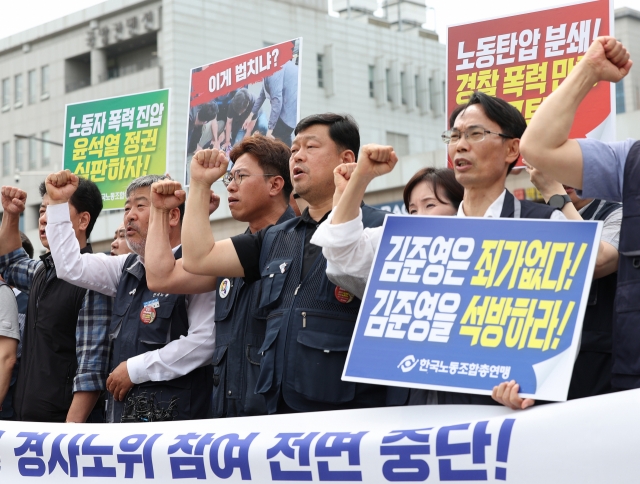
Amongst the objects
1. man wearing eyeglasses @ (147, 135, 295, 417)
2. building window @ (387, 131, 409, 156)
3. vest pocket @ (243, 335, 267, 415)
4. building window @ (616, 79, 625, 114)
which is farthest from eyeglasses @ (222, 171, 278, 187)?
building window @ (387, 131, 409, 156)

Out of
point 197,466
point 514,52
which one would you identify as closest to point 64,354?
point 197,466

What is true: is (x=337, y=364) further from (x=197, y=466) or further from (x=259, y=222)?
(x=259, y=222)

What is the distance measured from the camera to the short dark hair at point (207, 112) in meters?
6.76

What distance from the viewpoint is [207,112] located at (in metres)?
6.83

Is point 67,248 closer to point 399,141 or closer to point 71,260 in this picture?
point 71,260

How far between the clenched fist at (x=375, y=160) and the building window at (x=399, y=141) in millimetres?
45905

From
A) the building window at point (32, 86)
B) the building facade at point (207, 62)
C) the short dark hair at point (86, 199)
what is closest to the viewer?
the short dark hair at point (86, 199)

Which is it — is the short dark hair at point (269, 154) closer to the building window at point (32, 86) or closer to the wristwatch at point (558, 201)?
the wristwatch at point (558, 201)

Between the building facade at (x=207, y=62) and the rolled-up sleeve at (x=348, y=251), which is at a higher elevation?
the building facade at (x=207, y=62)

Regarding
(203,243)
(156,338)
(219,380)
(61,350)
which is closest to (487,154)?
(203,243)

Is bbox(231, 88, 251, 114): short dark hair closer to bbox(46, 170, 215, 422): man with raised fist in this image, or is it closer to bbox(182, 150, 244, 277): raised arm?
bbox(46, 170, 215, 422): man with raised fist

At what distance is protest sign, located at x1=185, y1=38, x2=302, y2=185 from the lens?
6.32 m

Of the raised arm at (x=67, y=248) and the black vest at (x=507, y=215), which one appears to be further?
the raised arm at (x=67, y=248)

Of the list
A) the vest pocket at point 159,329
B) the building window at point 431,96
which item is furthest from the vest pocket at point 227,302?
the building window at point 431,96
